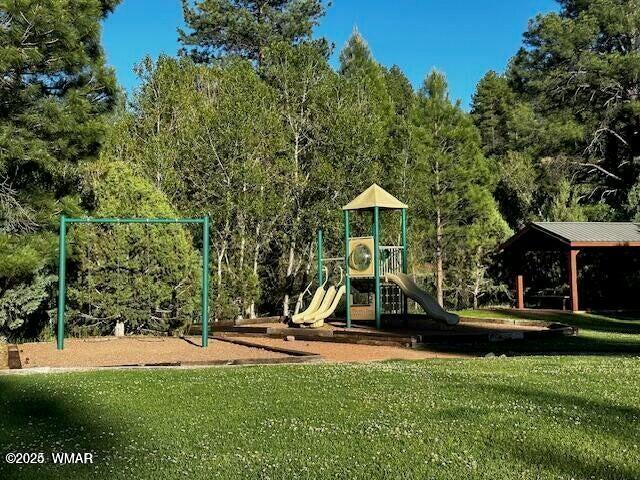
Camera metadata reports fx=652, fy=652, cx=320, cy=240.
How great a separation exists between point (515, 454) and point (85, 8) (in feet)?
43.9

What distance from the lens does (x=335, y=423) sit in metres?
5.08

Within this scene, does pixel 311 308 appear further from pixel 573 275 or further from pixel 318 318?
pixel 573 275

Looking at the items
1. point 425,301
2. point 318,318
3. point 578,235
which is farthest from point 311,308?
point 578,235

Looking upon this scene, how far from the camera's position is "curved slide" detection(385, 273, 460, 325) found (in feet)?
46.7

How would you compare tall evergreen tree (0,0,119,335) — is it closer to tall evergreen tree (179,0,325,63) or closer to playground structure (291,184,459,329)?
playground structure (291,184,459,329)

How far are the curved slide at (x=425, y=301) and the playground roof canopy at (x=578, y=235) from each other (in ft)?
26.3

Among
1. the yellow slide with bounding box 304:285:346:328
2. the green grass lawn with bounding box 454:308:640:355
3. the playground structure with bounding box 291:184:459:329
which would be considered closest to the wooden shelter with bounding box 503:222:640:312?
the green grass lawn with bounding box 454:308:640:355

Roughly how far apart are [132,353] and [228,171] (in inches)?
293

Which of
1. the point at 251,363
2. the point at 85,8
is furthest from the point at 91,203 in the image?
the point at 251,363

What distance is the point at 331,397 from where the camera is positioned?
6223mm

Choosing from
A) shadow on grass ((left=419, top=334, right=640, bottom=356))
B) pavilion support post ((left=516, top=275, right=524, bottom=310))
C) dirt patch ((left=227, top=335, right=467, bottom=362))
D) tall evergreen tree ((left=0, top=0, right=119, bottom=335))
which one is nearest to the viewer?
dirt patch ((left=227, top=335, right=467, bottom=362))

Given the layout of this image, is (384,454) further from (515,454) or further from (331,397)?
(331,397)

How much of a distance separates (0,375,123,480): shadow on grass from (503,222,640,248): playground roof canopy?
57.6ft

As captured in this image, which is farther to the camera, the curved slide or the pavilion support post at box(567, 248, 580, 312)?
the pavilion support post at box(567, 248, 580, 312)
